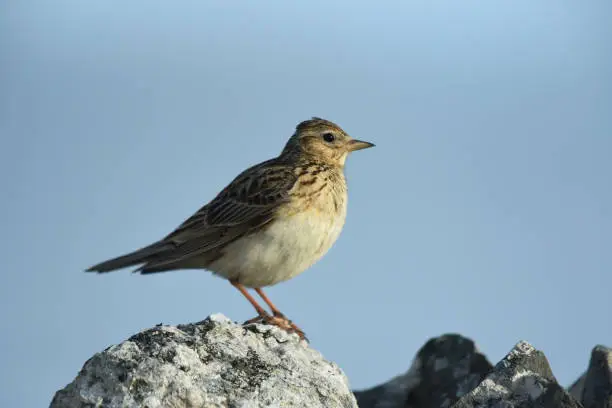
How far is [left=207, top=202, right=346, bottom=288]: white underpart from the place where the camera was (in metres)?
9.41

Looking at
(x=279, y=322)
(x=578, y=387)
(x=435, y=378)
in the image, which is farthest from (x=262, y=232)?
(x=578, y=387)

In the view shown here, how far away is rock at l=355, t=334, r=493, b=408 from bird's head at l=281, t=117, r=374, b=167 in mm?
2885

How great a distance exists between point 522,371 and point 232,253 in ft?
13.3

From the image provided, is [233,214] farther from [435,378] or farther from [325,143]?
[435,378]

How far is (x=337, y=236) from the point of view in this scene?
9961mm

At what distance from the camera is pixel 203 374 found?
5508mm

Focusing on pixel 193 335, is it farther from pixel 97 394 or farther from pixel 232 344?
pixel 97 394

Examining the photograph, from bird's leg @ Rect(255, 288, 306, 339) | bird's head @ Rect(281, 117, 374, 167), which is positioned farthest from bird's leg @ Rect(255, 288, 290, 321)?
bird's head @ Rect(281, 117, 374, 167)

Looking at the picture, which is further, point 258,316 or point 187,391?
point 258,316

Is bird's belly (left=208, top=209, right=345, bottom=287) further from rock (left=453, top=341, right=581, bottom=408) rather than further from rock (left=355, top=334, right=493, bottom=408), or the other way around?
rock (left=453, top=341, right=581, bottom=408)

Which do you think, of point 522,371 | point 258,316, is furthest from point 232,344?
point 258,316

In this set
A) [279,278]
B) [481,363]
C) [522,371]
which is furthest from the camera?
[279,278]

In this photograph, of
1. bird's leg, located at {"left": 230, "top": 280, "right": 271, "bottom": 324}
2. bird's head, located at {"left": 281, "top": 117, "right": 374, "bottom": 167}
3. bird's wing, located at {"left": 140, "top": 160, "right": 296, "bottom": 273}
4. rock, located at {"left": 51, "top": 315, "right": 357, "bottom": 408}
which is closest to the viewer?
rock, located at {"left": 51, "top": 315, "right": 357, "bottom": 408}

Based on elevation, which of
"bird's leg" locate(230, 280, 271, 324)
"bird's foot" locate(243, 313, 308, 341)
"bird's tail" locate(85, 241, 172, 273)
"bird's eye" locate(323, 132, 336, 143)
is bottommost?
"bird's foot" locate(243, 313, 308, 341)
